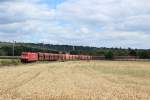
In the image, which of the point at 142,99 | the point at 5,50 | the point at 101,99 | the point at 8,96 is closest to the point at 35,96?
the point at 8,96

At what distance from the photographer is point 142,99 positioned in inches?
857

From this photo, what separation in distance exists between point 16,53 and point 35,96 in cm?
14990

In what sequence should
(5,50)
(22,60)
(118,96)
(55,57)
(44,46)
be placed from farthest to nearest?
(44,46)
(5,50)
(55,57)
(22,60)
(118,96)

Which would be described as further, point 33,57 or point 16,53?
point 16,53

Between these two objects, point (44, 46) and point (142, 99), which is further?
point (44, 46)

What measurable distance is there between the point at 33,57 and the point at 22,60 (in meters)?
5.70

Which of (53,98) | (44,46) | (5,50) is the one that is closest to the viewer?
(53,98)

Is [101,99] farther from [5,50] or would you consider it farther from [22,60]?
[5,50]

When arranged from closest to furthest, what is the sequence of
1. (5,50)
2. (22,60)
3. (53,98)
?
(53,98)
(22,60)
(5,50)

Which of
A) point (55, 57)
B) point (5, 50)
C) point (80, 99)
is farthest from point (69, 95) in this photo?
point (5, 50)

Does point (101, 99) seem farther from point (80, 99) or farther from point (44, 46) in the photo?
point (44, 46)

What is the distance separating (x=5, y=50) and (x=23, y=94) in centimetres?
14568

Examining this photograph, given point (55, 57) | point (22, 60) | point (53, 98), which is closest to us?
point (53, 98)

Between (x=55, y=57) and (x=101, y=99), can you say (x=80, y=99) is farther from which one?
(x=55, y=57)
